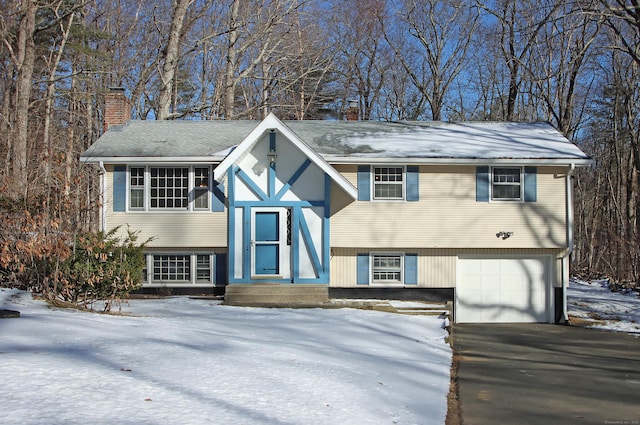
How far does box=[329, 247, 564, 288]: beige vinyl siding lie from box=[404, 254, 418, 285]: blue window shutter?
0.10 meters

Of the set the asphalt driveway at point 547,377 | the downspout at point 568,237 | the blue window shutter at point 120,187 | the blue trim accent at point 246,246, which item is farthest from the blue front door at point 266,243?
the downspout at point 568,237

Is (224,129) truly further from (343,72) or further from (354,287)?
(343,72)

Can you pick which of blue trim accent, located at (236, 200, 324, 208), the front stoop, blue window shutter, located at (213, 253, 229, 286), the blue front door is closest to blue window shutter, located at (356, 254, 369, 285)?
the front stoop

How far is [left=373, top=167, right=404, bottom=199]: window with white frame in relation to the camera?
20250 millimetres

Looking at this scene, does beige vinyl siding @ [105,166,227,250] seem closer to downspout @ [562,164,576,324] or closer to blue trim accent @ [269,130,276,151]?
blue trim accent @ [269,130,276,151]

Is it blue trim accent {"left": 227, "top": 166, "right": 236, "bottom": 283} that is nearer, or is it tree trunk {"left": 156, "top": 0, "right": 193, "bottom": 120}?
blue trim accent {"left": 227, "top": 166, "right": 236, "bottom": 283}

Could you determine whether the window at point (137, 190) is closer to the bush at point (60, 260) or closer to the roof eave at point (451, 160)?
the bush at point (60, 260)

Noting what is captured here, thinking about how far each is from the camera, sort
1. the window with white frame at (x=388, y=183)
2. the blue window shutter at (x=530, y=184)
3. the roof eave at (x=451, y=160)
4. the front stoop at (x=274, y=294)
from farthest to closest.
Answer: the blue window shutter at (x=530, y=184) < the window with white frame at (x=388, y=183) < the roof eave at (x=451, y=160) < the front stoop at (x=274, y=294)

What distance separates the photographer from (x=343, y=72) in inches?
1582

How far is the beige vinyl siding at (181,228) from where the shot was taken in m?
19.9

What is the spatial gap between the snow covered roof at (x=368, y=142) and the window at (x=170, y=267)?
294 cm

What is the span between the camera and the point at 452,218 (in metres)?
20.2

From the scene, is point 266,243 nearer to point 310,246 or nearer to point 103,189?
point 310,246

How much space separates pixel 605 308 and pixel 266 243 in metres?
11.2
